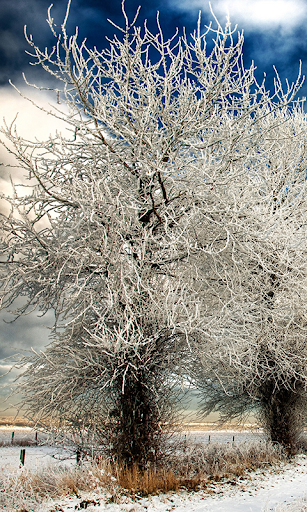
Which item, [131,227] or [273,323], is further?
[273,323]

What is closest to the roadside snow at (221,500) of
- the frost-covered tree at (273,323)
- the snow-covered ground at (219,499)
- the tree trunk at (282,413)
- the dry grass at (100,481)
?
the snow-covered ground at (219,499)

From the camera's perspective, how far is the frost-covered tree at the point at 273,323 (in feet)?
24.1

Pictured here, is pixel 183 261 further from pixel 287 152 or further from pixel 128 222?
pixel 287 152

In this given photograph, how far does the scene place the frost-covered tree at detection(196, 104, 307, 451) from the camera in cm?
734

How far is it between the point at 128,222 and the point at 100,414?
3088mm

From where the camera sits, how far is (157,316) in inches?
218

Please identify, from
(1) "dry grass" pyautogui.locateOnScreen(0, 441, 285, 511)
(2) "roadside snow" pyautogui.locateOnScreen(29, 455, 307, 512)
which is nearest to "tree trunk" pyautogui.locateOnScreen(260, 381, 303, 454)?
(2) "roadside snow" pyautogui.locateOnScreen(29, 455, 307, 512)

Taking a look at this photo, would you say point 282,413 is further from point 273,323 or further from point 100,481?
point 100,481

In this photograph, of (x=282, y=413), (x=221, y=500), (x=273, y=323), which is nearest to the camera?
(x=221, y=500)

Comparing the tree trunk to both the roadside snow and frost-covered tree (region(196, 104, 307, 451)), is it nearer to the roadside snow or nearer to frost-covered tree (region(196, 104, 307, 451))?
frost-covered tree (region(196, 104, 307, 451))

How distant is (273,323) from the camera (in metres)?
8.60

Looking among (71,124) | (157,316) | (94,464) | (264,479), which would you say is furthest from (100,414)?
(71,124)

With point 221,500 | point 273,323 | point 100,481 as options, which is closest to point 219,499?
point 221,500

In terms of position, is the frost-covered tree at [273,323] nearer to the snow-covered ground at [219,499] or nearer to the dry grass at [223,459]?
the dry grass at [223,459]
